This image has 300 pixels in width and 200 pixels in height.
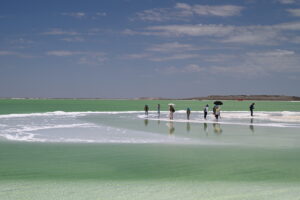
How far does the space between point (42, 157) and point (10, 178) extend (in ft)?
12.3

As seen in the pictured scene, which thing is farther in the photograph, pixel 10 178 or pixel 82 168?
pixel 82 168

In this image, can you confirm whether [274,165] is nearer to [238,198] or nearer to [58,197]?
[238,198]

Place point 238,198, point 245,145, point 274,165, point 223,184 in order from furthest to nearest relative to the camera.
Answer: point 245,145, point 274,165, point 223,184, point 238,198

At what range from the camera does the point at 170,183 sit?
9.72 meters

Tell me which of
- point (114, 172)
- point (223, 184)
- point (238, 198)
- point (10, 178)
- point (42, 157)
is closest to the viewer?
point (238, 198)

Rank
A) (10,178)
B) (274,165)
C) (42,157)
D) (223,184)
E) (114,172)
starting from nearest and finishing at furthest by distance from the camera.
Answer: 1. (223,184)
2. (10,178)
3. (114,172)
4. (274,165)
5. (42,157)

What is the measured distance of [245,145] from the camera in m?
17.5

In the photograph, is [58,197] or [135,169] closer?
[58,197]

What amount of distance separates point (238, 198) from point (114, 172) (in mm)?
4287

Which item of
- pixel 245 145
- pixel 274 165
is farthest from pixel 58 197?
pixel 245 145

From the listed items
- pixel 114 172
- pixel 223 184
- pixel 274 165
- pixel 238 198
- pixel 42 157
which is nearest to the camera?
pixel 238 198

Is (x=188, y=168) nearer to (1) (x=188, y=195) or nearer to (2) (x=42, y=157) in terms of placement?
(1) (x=188, y=195)

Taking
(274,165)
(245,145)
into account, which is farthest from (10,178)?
(245,145)

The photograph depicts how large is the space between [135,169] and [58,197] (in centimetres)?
377
